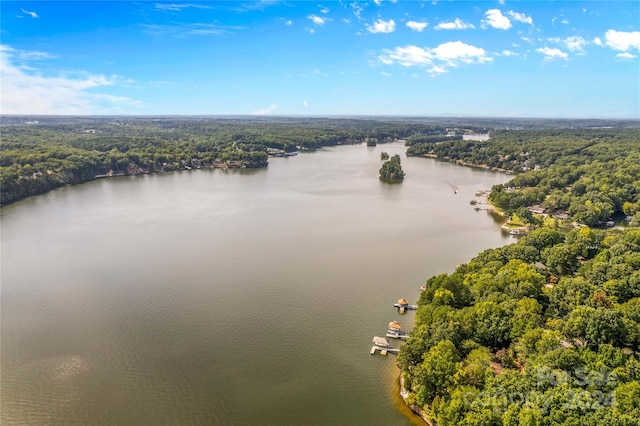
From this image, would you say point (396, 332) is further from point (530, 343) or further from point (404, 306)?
point (530, 343)

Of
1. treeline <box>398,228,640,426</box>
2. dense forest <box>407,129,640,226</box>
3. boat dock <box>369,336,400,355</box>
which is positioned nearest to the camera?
treeline <box>398,228,640,426</box>

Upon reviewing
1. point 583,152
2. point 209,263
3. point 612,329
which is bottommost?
point 209,263

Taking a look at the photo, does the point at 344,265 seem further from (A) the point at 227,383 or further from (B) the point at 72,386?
(B) the point at 72,386

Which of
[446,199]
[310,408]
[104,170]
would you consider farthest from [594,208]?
[104,170]

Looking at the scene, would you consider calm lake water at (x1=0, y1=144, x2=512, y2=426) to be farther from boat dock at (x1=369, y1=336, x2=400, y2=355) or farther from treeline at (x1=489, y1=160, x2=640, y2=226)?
treeline at (x1=489, y1=160, x2=640, y2=226)

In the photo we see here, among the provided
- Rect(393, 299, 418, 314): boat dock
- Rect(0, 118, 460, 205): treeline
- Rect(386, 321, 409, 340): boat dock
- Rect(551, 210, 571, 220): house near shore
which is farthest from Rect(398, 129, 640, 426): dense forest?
Rect(0, 118, 460, 205): treeline

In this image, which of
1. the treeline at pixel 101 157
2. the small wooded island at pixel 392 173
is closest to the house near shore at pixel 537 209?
the small wooded island at pixel 392 173
